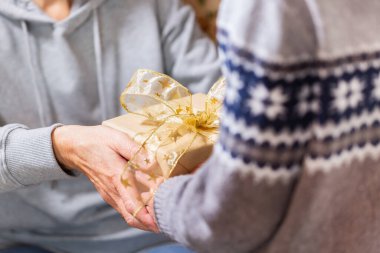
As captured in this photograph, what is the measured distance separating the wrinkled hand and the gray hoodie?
10 cm

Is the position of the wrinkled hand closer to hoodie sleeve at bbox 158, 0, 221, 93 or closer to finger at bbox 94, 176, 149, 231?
finger at bbox 94, 176, 149, 231

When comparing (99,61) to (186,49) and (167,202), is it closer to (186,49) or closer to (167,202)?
(186,49)

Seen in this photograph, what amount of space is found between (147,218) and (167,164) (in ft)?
0.22

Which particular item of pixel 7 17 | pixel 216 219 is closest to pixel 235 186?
pixel 216 219

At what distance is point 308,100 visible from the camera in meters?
0.34

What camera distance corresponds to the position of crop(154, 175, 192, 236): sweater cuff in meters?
0.42

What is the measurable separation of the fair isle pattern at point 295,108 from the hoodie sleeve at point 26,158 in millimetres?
402

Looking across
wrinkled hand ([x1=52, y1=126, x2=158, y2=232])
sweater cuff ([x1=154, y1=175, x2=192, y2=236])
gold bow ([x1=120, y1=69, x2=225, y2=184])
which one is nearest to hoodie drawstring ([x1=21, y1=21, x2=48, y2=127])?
wrinkled hand ([x1=52, y1=126, x2=158, y2=232])

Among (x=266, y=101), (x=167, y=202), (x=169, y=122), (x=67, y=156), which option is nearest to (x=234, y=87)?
(x=266, y=101)

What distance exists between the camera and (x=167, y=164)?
54 centimetres

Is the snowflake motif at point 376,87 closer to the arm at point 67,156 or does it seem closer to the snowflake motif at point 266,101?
the snowflake motif at point 266,101

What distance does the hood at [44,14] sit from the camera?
755 millimetres

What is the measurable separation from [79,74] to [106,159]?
0.23m

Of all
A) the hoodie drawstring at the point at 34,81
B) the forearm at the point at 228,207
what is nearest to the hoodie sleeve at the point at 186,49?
the hoodie drawstring at the point at 34,81
